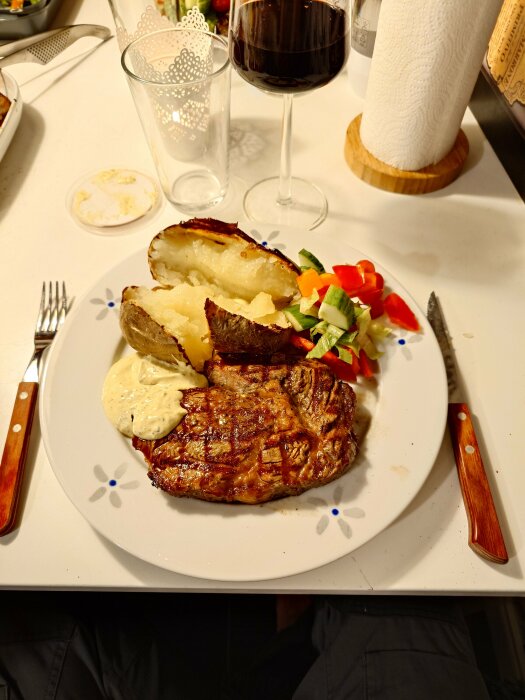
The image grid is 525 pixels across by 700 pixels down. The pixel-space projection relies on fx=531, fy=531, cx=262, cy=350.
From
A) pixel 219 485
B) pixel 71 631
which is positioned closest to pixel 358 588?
pixel 219 485

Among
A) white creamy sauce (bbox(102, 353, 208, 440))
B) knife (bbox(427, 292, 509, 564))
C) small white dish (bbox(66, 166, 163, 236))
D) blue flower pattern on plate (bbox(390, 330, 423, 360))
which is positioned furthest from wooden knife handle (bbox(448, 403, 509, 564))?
small white dish (bbox(66, 166, 163, 236))

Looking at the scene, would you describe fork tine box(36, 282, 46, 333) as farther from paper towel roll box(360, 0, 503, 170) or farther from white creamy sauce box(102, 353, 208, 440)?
paper towel roll box(360, 0, 503, 170)

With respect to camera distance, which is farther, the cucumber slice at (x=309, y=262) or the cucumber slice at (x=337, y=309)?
the cucumber slice at (x=309, y=262)

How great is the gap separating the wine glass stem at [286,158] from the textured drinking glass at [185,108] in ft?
0.56

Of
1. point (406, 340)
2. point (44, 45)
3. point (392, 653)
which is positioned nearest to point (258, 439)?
point (406, 340)

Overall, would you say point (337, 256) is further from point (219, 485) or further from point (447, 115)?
point (219, 485)

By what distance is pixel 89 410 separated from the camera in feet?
3.37

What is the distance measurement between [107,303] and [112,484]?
42 centimetres

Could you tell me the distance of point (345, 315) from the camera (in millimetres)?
1062

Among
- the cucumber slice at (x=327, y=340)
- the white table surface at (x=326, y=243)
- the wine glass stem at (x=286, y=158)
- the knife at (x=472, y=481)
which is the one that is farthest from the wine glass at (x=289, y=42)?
the knife at (x=472, y=481)

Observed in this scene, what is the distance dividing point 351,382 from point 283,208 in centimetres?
66

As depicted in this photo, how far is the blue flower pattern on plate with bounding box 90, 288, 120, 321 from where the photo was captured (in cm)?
116

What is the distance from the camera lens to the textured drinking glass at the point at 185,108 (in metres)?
1.33

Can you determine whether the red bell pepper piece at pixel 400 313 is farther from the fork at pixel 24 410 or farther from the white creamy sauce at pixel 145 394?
the fork at pixel 24 410
